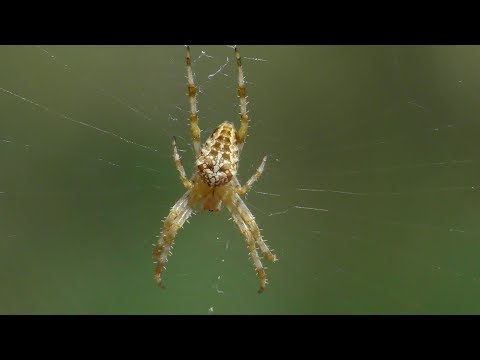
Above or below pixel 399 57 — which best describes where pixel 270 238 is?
below

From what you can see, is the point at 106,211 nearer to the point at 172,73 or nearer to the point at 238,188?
the point at 172,73

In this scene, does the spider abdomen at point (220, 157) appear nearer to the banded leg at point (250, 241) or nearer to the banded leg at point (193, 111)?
the banded leg at point (193, 111)

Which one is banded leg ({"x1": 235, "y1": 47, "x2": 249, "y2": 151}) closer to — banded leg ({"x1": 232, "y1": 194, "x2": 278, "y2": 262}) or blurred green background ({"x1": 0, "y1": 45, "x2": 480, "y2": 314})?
banded leg ({"x1": 232, "y1": 194, "x2": 278, "y2": 262})

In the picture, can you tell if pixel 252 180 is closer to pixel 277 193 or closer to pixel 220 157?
pixel 220 157

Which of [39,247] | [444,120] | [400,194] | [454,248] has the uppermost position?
[444,120]

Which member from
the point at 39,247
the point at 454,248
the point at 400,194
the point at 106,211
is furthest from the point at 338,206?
the point at 39,247
